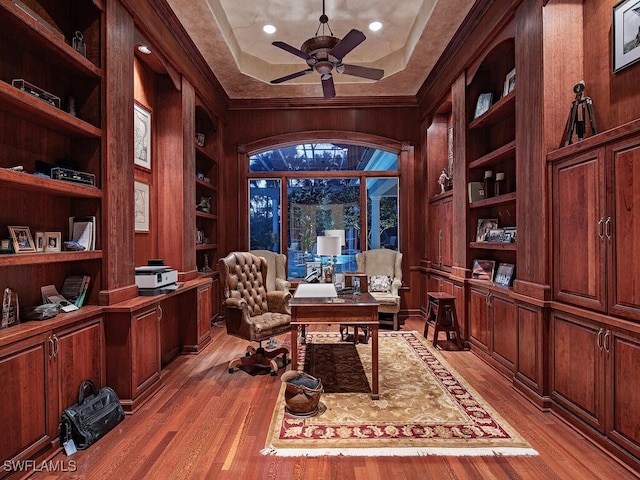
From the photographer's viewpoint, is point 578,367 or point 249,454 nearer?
point 249,454

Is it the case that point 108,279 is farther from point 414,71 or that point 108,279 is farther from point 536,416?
point 414,71

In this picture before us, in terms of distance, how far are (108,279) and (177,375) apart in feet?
4.42

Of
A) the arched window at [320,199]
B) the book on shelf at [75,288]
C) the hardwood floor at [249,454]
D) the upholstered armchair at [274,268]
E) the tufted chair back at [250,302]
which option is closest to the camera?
the hardwood floor at [249,454]

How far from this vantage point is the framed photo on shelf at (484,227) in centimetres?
422

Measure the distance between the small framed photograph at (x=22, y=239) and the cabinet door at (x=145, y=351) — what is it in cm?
87

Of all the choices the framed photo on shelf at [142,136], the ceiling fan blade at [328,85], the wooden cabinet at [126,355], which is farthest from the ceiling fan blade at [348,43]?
the wooden cabinet at [126,355]

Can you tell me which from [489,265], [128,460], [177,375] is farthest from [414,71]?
[128,460]

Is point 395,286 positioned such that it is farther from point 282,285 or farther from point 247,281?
point 247,281

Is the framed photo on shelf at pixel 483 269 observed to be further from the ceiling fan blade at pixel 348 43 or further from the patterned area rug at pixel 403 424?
the ceiling fan blade at pixel 348 43

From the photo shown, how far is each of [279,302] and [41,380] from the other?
2249 millimetres

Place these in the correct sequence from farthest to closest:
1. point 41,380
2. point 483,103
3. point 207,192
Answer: point 207,192
point 483,103
point 41,380

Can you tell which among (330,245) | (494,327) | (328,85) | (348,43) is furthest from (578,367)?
(328,85)

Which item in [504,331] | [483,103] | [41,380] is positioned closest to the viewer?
[41,380]

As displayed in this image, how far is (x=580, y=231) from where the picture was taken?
2525mm
